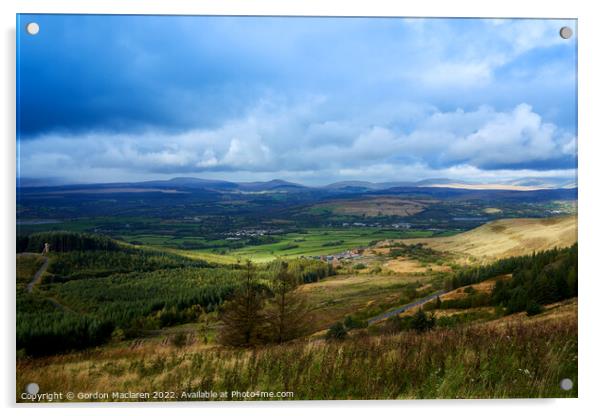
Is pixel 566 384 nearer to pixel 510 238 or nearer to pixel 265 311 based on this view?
pixel 510 238

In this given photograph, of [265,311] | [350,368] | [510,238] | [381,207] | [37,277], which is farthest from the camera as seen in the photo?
[381,207]

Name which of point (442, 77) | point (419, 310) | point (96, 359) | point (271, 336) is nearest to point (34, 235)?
point (96, 359)

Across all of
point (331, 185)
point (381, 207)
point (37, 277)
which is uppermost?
point (331, 185)

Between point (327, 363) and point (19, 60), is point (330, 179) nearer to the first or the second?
point (327, 363)

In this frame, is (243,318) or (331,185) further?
(331,185)

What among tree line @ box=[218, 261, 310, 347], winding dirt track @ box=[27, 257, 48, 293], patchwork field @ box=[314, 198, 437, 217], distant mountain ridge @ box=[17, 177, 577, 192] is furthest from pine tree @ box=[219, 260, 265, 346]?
winding dirt track @ box=[27, 257, 48, 293]

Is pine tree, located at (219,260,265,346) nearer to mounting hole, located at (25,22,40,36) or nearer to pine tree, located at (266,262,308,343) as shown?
pine tree, located at (266,262,308,343)

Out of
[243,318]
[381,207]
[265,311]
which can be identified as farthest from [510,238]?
[243,318]
